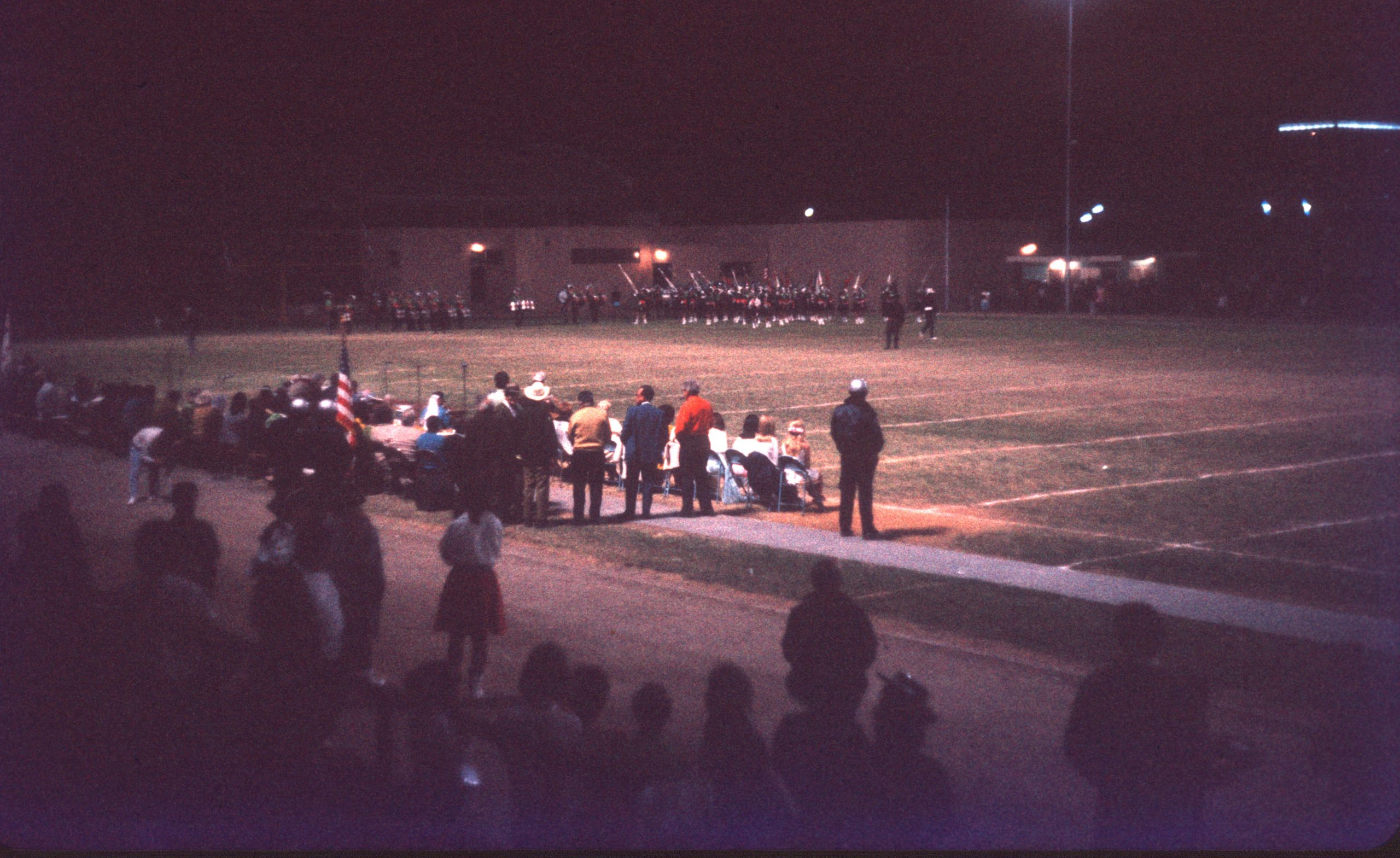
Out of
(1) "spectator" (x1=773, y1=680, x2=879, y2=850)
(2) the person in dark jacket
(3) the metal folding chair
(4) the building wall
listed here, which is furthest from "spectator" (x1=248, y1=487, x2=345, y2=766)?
(4) the building wall

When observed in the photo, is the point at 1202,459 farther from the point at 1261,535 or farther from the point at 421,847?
the point at 421,847

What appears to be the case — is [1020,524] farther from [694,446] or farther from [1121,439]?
[1121,439]

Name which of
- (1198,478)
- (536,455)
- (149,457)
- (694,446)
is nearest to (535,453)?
(536,455)

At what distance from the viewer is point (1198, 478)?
57.8 ft

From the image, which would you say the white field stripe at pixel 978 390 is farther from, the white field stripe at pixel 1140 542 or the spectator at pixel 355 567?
the spectator at pixel 355 567

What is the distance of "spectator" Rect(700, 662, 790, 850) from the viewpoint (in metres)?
5.43

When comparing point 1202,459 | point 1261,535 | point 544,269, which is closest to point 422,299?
point 544,269

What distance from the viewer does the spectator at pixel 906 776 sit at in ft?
17.7

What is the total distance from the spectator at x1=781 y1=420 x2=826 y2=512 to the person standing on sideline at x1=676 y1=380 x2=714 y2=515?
1.02 meters

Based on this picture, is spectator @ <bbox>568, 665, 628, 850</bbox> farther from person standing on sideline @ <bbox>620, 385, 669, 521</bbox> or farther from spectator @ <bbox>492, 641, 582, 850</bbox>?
person standing on sideline @ <bbox>620, 385, 669, 521</bbox>

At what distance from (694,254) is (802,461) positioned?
175 feet

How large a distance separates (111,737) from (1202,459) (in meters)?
15.8

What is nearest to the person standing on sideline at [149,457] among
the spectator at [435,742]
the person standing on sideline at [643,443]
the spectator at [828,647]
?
the person standing on sideline at [643,443]

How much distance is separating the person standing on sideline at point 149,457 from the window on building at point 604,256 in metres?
50.3
